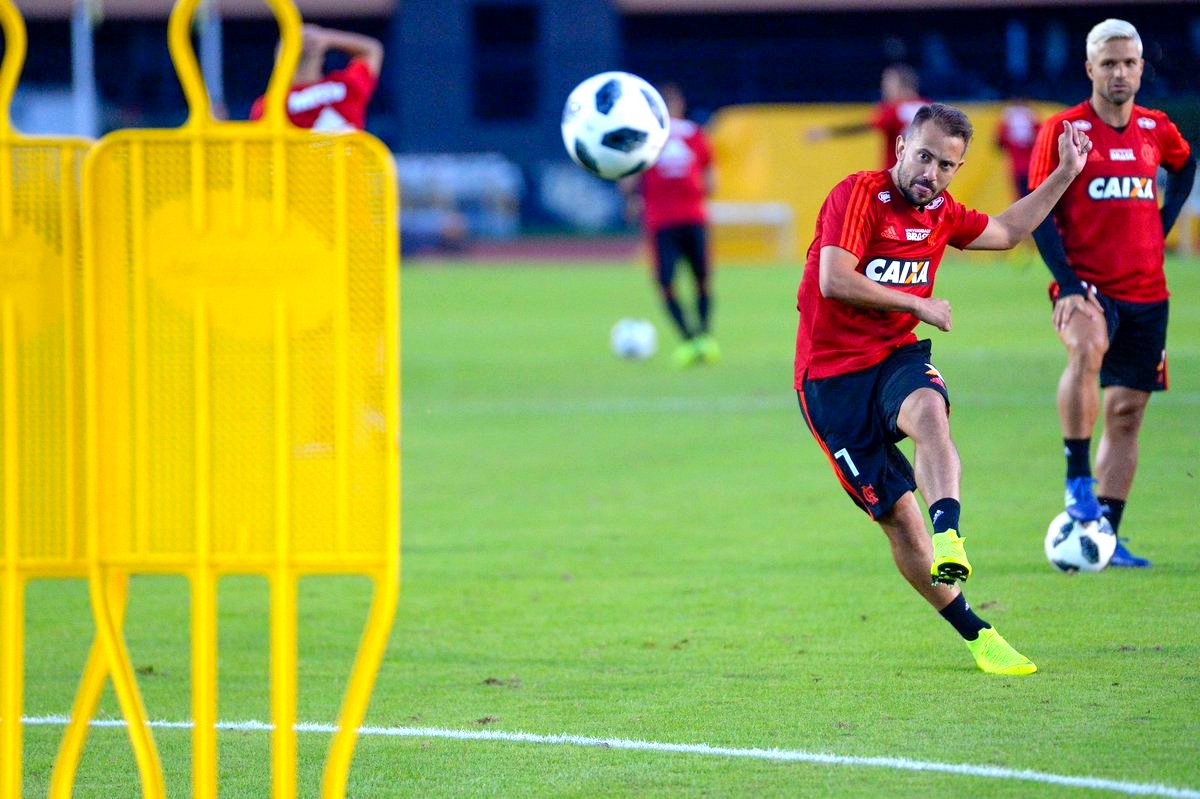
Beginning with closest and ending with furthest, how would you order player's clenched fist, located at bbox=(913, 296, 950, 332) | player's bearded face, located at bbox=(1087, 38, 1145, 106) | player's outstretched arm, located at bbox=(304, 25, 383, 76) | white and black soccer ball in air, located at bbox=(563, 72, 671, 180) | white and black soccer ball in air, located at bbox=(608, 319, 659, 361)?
player's clenched fist, located at bbox=(913, 296, 950, 332), player's bearded face, located at bbox=(1087, 38, 1145, 106), white and black soccer ball in air, located at bbox=(563, 72, 671, 180), player's outstretched arm, located at bbox=(304, 25, 383, 76), white and black soccer ball in air, located at bbox=(608, 319, 659, 361)

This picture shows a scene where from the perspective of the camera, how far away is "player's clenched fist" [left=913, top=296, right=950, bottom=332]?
205 inches

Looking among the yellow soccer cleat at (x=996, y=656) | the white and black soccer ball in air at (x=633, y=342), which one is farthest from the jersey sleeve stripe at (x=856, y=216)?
the white and black soccer ball in air at (x=633, y=342)

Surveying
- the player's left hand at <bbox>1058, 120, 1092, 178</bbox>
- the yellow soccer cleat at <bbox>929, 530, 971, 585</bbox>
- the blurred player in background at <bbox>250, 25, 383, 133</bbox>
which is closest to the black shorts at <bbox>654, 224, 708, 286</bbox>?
the blurred player in background at <bbox>250, 25, 383, 133</bbox>

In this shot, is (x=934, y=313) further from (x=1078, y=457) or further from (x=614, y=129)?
(x=614, y=129)

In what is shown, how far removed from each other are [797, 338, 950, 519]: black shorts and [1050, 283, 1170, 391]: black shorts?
6.25 ft

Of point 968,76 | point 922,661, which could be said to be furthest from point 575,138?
point 968,76

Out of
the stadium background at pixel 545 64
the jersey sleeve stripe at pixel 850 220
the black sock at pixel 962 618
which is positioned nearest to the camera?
the jersey sleeve stripe at pixel 850 220

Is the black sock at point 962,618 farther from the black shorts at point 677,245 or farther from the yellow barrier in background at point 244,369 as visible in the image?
the black shorts at point 677,245

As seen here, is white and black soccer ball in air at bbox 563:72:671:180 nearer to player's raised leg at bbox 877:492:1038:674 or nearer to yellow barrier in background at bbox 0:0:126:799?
player's raised leg at bbox 877:492:1038:674

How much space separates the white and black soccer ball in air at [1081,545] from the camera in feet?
22.6

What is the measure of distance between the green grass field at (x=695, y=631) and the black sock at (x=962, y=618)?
0.13m

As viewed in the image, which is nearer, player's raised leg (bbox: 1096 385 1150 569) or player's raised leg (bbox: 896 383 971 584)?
player's raised leg (bbox: 896 383 971 584)

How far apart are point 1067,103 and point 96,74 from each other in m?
26.9

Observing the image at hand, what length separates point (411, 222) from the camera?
37.3 meters
